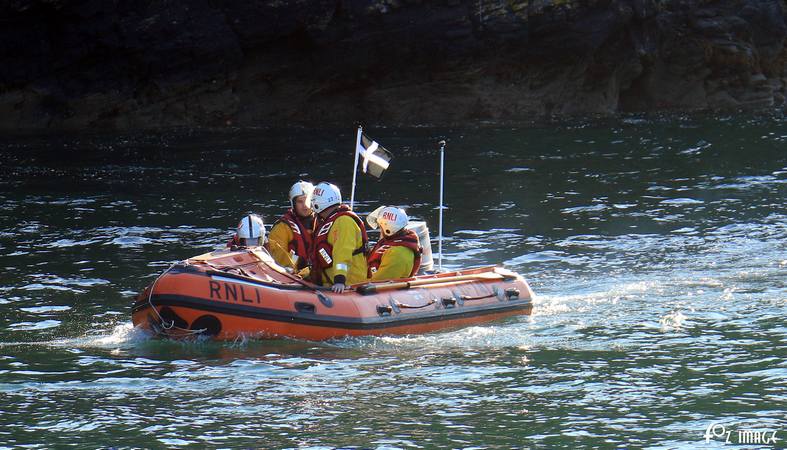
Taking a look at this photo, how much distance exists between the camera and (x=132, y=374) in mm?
11422

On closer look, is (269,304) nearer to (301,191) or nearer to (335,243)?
(335,243)

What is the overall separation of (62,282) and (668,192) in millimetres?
12012

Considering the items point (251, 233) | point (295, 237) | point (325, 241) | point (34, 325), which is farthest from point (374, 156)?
point (34, 325)

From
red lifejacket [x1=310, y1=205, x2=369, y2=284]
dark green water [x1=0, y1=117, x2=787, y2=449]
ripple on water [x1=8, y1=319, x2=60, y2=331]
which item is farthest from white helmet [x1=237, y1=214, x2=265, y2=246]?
ripple on water [x1=8, y1=319, x2=60, y2=331]

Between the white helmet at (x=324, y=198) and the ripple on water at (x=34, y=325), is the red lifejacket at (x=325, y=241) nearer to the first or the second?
the white helmet at (x=324, y=198)

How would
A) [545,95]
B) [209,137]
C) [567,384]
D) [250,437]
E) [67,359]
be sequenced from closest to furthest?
[250,437]
[567,384]
[67,359]
[209,137]
[545,95]

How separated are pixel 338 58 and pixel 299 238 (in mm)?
18584

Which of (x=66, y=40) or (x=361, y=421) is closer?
(x=361, y=421)

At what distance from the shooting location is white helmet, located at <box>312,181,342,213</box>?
13.5 meters

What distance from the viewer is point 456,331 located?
1348cm

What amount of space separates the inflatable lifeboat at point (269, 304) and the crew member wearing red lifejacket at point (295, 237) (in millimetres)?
930

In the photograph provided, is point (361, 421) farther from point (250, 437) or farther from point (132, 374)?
point (132, 374)

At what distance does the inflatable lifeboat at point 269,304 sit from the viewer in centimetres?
1230

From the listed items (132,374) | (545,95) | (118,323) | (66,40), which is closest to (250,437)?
(132,374)
